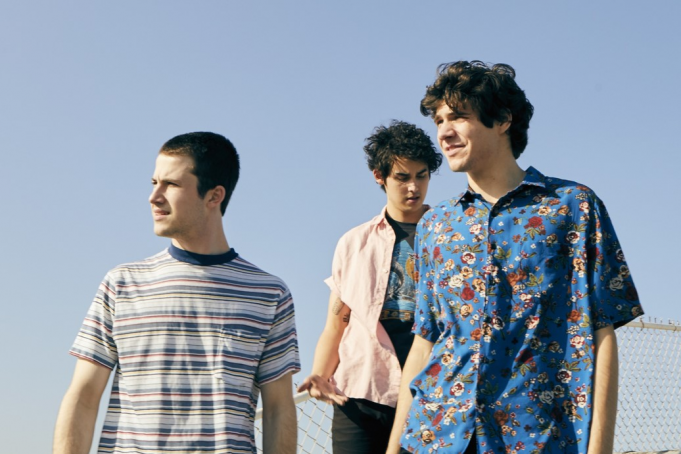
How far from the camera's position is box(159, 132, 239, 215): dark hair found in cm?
334

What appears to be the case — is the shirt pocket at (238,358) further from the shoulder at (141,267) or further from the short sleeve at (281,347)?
the shoulder at (141,267)

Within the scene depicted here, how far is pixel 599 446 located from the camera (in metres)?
2.77

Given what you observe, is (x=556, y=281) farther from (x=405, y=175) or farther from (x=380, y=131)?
(x=380, y=131)

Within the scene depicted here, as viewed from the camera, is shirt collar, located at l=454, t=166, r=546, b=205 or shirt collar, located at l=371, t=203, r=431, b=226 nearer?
shirt collar, located at l=454, t=166, r=546, b=205

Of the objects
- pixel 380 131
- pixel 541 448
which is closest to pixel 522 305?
pixel 541 448

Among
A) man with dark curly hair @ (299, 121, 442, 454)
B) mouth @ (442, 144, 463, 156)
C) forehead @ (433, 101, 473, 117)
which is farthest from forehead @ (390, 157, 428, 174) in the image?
mouth @ (442, 144, 463, 156)

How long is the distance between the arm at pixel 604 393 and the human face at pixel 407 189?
1842 millimetres

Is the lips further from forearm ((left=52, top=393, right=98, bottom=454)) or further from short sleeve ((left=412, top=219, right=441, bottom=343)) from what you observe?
short sleeve ((left=412, top=219, right=441, bottom=343))

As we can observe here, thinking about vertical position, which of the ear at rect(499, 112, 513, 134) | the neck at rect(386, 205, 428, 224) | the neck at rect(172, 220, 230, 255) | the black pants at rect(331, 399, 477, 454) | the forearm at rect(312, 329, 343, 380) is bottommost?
the black pants at rect(331, 399, 477, 454)

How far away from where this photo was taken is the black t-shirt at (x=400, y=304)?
14.2 feet

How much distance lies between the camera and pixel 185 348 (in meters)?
3.12

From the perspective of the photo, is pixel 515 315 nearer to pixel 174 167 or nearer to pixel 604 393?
pixel 604 393

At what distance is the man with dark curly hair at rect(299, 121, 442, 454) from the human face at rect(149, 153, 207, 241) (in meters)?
1.36

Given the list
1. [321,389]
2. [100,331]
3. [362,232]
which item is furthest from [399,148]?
[100,331]
